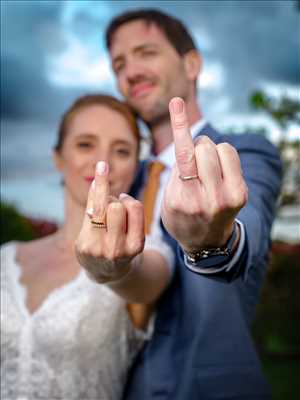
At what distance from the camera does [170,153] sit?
197 centimetres

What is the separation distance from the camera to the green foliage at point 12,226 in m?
3.75

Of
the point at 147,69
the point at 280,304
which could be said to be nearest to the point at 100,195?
the point at 147,69

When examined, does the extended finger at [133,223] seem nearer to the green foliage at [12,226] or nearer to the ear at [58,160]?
the ear at [58,160]

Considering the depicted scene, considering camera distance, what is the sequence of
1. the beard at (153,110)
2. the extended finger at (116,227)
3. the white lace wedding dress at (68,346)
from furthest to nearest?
the beard at (153,110) < the white lace wedding dress at (68,346) < the extended finger at (116,227)

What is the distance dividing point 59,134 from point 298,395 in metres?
4.16

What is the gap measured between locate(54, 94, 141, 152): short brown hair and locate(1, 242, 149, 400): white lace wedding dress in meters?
0.50

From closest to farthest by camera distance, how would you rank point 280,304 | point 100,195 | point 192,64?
point 100,195, point 192,64, point 280,304

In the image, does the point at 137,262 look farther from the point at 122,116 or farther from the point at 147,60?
the point at 147,60

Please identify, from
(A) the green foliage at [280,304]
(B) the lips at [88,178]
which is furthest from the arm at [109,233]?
(A) the green foliage at [280,304]

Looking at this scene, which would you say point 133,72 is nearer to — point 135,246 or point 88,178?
point 88,178

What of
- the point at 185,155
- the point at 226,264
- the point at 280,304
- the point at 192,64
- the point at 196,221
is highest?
the point at 192,64

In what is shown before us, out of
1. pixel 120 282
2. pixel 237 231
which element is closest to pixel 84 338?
pixel 120 282

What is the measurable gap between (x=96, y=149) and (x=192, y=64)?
81 centimetres

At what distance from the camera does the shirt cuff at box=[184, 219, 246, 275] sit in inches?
41.0
